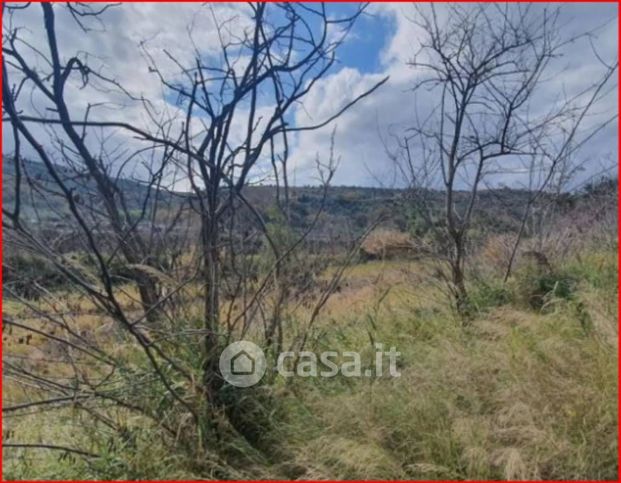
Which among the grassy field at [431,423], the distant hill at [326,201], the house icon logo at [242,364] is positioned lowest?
the grassy field at [431,423]

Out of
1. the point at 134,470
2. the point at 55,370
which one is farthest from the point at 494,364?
the point at 55,370

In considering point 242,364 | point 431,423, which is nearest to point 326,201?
point 242,364

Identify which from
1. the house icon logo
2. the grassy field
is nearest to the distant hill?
the grassy field

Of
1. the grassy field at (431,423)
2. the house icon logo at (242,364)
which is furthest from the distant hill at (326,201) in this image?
the house icon logo at (242,364)

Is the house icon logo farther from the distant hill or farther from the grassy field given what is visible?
the distant hill

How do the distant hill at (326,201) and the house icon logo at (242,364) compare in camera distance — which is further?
the house icon logo at (242,364)

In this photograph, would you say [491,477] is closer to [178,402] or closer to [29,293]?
[178,402]

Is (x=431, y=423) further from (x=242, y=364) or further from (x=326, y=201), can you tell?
(x=326, y=201)

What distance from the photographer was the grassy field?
235 centimetres

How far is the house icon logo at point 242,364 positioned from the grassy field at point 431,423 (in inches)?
3.9

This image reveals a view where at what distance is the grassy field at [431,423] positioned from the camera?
235 centimetres

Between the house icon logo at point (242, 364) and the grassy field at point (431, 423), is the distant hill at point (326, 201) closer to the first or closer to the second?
the grassy field at point (431, 423)

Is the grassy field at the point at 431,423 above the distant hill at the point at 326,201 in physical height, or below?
below

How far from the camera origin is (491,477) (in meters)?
2.31
